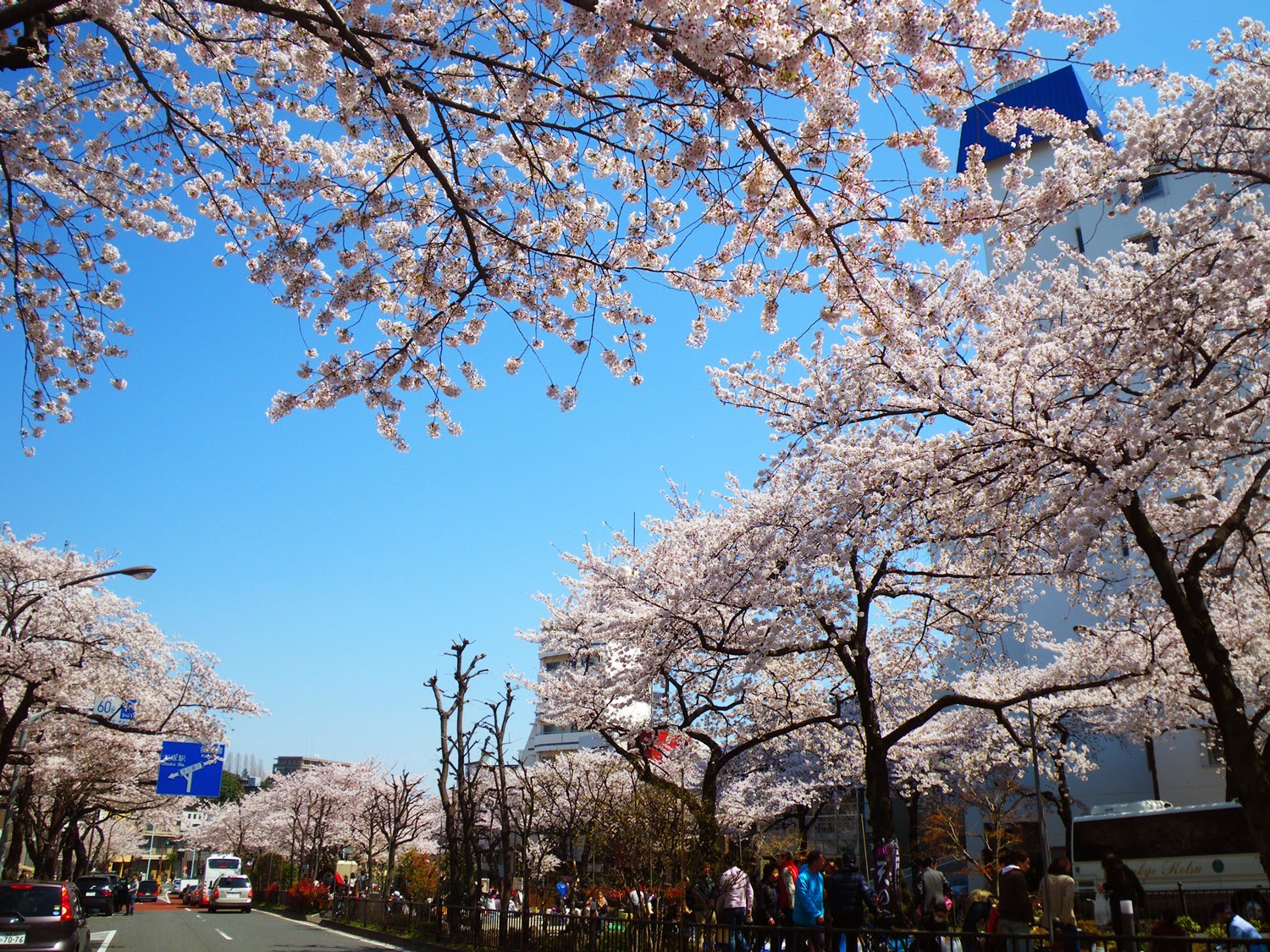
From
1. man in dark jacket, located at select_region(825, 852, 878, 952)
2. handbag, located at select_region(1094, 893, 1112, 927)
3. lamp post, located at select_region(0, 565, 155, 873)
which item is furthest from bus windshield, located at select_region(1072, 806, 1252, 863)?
lamp post, located at select_region(0, 565, 155, 873)

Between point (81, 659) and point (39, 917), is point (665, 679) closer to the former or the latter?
point (39, 917)

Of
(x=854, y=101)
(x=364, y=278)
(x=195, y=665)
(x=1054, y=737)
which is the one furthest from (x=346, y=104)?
(x=1054, y=737)

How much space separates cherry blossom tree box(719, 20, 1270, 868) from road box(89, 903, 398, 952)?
1395 cm

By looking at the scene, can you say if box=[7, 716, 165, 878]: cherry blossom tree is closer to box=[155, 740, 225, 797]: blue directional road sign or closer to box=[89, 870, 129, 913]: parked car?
box=[155, 740, 225, 797]: blue directional road sign

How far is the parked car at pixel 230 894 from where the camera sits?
33000mm

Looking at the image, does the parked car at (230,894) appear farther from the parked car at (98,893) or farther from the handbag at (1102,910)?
the handbag at (1102,910)

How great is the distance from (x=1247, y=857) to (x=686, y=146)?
58.3 feet

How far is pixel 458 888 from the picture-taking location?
59.4 feet

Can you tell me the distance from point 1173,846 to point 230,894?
32.2 meters

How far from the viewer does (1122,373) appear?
9.49 m

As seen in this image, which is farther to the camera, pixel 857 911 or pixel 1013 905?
pixel 857 911

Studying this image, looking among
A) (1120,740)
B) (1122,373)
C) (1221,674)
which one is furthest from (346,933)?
(1120,740)

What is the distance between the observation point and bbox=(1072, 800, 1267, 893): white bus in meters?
16.0

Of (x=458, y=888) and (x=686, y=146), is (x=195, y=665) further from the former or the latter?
(x=686, y=146)
